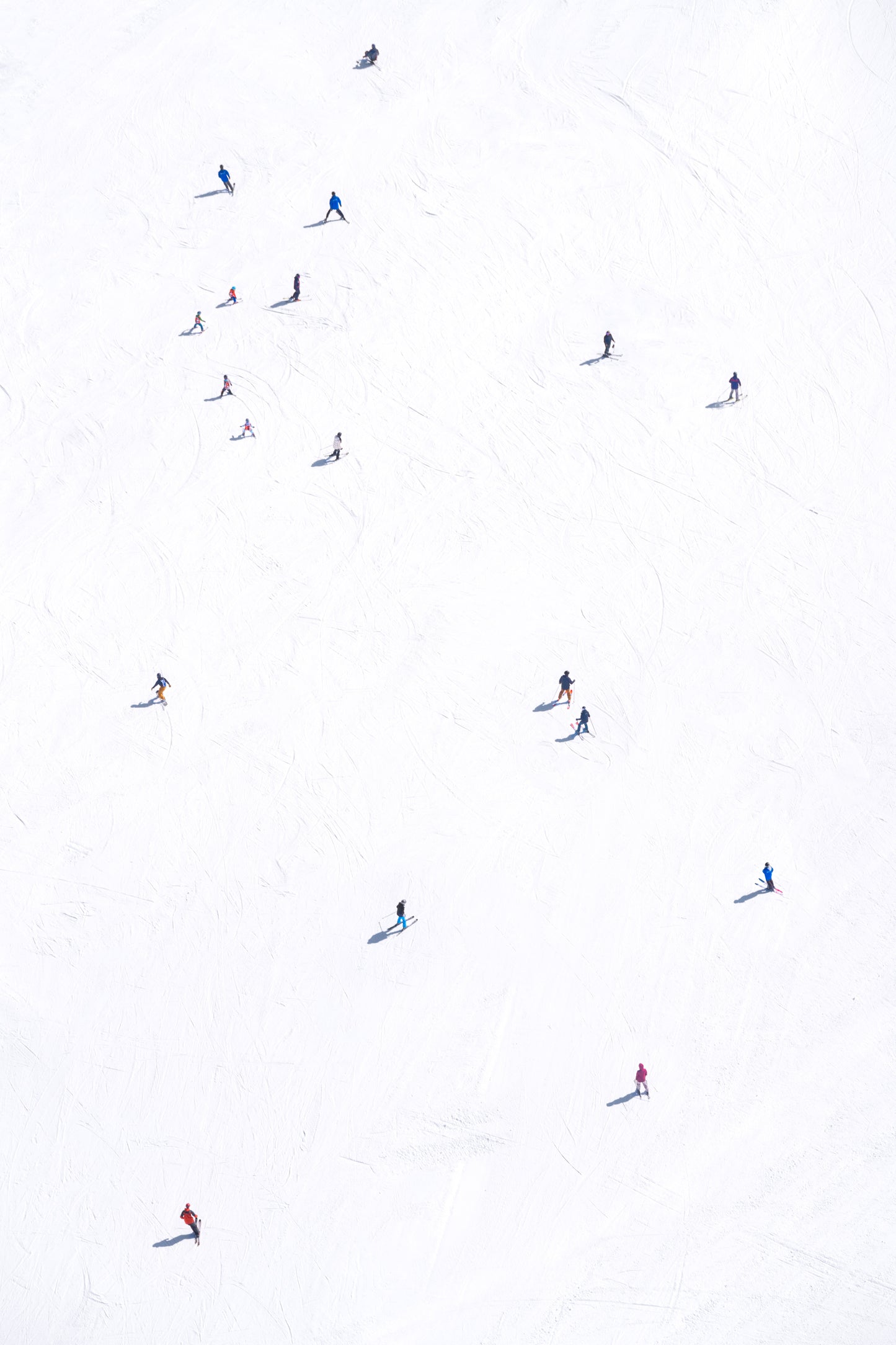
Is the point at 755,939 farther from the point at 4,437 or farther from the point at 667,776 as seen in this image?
the point at 4,437

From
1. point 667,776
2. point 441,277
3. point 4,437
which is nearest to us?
point 667,776

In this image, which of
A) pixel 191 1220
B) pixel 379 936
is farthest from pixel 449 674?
pixel 191 1220

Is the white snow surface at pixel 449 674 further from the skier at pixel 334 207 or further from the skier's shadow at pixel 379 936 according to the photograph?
the skier at pixel 334 207

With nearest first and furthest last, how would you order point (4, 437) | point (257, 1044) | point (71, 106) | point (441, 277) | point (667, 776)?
point (257, 1044), point (667, 776), point (4, 437), point (441, 277), point (71, 106)

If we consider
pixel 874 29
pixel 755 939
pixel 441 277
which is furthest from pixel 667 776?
pixel 874 29

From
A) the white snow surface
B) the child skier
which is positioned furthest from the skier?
the child skier

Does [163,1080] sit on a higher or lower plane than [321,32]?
lower

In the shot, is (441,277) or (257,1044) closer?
(257,1044)
